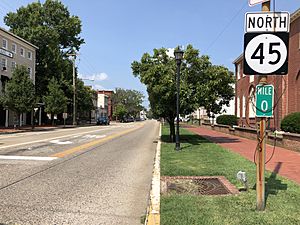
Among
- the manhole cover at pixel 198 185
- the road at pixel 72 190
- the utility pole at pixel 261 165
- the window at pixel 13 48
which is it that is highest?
the window at pixel 13 48

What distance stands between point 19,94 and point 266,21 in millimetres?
33715

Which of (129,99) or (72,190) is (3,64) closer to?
(72,190)

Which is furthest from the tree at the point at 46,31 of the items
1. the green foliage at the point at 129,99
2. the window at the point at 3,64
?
the green foliage at the point at 129,99

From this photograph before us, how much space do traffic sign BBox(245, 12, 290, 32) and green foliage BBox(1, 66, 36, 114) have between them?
33.2 metres

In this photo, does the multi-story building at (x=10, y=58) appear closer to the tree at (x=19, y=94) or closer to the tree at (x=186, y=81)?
the tree at (x=19, y=94)

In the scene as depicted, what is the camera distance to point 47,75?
181ft

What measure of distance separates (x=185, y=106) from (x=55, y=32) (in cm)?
4164

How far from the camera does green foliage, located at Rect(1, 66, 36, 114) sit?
35656 mm

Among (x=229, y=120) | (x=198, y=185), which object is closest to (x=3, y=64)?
(x=229, y=120)

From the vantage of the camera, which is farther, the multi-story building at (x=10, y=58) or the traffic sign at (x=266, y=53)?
the multi-story building at (x=10, y=58)

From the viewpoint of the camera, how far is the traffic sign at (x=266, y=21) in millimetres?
5574

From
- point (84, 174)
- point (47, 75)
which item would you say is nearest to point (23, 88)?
point (47, 75)

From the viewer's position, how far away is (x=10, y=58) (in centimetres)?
4362

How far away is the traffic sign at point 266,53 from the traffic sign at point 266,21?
0.08m
